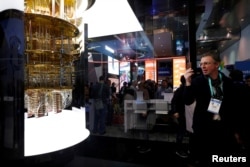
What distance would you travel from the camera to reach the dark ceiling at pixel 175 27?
4664mm

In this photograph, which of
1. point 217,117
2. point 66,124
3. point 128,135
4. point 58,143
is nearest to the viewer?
point 58,143

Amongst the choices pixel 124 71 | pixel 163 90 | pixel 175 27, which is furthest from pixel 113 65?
pixel 163 90

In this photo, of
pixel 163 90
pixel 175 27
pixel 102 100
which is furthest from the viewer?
pixel 175 27

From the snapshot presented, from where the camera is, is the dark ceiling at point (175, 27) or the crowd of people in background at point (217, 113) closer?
the crowd of people in background at point (217, 113)

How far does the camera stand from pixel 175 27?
6918mm

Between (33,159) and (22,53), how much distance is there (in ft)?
1.66

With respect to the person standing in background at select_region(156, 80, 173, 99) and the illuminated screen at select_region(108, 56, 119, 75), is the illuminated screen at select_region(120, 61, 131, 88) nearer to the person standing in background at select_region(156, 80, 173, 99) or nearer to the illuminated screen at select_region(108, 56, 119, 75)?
the illuminated screen at select_region(108, 56, 119, 75)

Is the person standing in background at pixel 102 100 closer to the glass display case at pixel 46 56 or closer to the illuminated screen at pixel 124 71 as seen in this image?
the glass display case at pixel 46 56

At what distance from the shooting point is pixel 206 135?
5.31 feet

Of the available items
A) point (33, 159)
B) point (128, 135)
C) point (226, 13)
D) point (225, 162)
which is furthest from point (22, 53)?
point (226, 13)

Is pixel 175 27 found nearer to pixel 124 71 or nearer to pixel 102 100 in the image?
pixel 124 71

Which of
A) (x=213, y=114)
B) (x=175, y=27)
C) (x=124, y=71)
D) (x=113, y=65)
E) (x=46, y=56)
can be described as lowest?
(x=213, y=114)

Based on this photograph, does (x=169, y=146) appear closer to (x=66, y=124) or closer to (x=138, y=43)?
(x=66, y=124)

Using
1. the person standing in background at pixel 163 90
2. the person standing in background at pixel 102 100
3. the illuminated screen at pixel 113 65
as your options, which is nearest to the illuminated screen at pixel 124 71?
the illuminated screen at pixel 113 65
